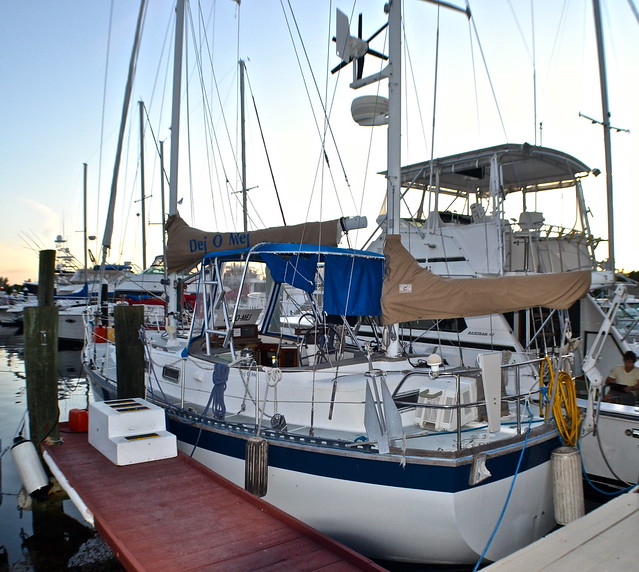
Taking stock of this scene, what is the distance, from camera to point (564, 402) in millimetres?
5688

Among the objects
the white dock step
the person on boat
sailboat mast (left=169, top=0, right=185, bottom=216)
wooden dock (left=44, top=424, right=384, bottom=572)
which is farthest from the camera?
sailboat mast (left=169, top=0, right=185, bottom=216)

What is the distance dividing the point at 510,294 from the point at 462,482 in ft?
7.13

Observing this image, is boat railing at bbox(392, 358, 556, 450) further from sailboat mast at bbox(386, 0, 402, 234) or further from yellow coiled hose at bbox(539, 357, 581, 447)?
sailboat mast at bbox(386, 0, 402, 234)

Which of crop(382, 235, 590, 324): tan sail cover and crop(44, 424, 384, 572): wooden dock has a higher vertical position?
crop(382, 235, 590, 324): tan sail cover

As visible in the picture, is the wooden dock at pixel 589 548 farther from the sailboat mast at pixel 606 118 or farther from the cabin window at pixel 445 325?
the sailboat mast at pixel 606 118

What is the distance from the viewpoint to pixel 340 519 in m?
5.33

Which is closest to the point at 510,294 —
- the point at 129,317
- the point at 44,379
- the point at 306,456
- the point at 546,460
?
the point at 546,460

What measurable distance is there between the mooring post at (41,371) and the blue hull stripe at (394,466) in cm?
322

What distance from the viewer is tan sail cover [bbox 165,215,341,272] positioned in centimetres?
778

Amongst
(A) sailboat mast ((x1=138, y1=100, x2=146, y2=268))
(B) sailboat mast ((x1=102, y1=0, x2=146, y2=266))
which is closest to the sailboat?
(B) sailboat mast ((x1=102, y1=0, x2=146, y2=266))

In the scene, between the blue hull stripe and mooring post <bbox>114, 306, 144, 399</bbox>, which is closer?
the blue hull stripe

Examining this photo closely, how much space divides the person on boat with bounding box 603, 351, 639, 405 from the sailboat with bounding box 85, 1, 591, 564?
2250 mm

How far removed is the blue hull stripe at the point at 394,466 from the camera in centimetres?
483

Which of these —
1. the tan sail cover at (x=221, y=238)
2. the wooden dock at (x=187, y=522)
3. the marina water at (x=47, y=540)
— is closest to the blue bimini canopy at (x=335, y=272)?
the tan sail cover at (x=221, y=238)
